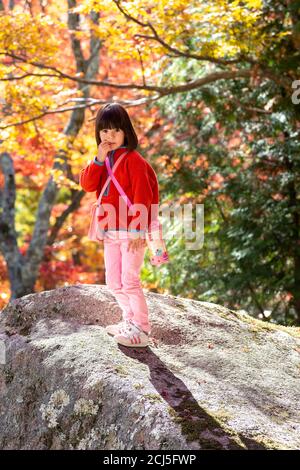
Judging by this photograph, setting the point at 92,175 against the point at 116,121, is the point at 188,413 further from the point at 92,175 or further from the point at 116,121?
the point at 116,121

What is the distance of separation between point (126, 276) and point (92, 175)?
651 millimetres

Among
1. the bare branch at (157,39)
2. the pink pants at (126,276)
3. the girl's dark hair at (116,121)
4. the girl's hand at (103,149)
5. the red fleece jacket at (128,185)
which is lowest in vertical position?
the pink pants at (126,276)

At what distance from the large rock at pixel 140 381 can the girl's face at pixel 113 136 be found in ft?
3.56

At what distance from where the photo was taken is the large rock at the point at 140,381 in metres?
2.92

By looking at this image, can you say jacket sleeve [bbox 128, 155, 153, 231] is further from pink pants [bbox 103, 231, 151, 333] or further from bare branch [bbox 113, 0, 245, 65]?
bare branch [bbox 113, 0, 245, 65]

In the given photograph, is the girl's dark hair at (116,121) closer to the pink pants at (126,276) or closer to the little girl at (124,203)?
the little girl at (124,203)

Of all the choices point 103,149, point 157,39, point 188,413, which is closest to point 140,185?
point 103,149

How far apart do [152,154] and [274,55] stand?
2820mm

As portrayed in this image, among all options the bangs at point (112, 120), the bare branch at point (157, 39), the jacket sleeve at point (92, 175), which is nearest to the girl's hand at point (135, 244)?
the jacket sleeve at point (92, 175)

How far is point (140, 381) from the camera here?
125 inches

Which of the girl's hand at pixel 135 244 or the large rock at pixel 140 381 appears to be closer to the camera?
the large rock at pixel 140 381

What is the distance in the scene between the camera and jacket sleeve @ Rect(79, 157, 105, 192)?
3.80 meters

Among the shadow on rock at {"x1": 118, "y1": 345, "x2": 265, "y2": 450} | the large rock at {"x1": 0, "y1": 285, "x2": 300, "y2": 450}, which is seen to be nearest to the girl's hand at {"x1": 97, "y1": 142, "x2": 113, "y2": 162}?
the large rock at {"x1": 0, "y1": 285, "x2": 300, "y2": 450}
